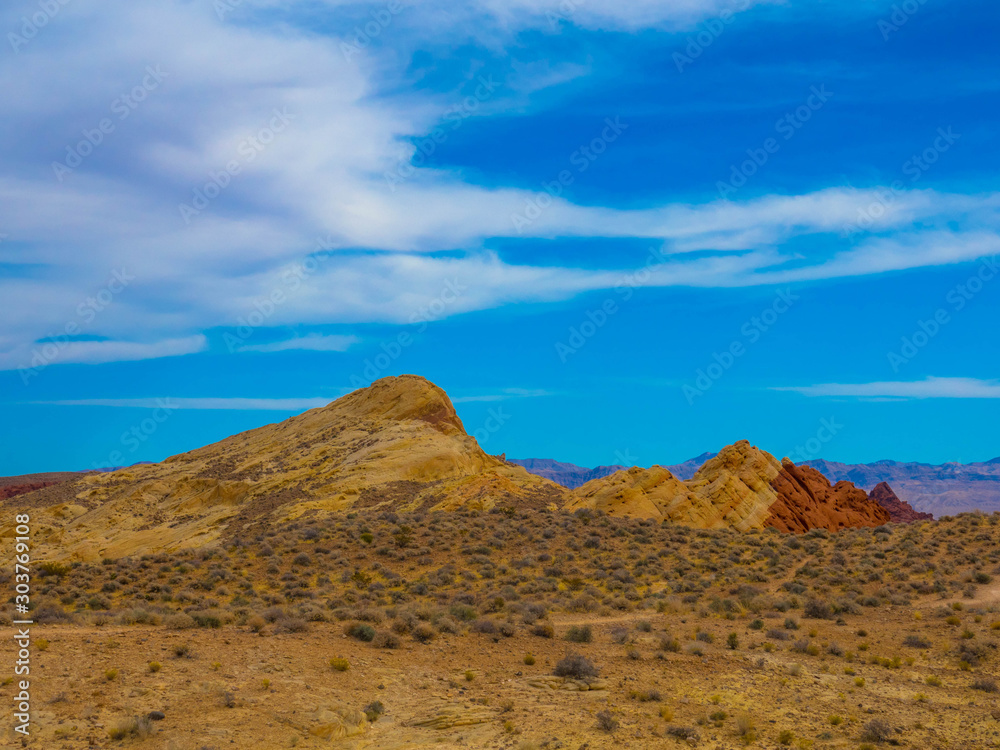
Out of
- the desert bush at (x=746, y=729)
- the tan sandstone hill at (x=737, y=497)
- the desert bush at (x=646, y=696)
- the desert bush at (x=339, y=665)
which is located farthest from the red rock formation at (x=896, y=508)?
the desert bush at (x=339, y=665)

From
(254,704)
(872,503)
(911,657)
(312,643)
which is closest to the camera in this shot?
(254,704)

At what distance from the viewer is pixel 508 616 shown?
22203mm

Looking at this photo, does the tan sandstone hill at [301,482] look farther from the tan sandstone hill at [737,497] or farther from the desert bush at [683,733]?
the desert bush at [683,733]

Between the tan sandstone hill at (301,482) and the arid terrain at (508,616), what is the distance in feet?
1.08

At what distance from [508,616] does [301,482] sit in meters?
28.0

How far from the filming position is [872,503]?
5419cm

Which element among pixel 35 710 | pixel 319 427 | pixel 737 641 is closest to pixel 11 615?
pixel 35 710

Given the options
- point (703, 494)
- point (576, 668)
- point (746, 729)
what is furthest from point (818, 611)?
point (703, 494)

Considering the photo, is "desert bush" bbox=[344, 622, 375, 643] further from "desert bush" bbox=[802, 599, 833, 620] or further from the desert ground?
"desert bush" bbox=[802, 599, 833, 620]

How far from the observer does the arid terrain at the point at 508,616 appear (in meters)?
13.9

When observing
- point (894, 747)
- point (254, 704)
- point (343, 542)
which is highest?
point (343, 542)

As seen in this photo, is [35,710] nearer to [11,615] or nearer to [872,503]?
[11,615]

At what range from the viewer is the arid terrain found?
548 inches

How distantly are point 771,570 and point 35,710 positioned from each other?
2754 cm
